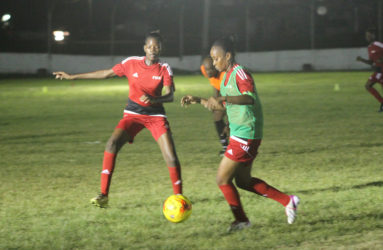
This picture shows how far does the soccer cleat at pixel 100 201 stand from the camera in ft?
20.6

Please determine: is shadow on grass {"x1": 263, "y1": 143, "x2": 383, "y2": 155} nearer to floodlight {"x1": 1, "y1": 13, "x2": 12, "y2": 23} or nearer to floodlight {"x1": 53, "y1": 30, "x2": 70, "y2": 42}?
floodlight {"x1": 53, "y1": 30, "x2": 70, "y2": 42}

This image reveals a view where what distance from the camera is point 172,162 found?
21.0 feet

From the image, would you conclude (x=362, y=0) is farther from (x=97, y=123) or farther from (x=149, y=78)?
(x=149, y=78)

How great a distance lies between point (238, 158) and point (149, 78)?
6.02 ft

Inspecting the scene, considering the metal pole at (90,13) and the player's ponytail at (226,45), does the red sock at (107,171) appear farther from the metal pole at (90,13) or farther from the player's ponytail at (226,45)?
the metal pole at (90,13)

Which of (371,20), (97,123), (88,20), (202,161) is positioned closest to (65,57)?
(88,20)

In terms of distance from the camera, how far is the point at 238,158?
5219mm

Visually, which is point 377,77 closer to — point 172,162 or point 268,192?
point 172,162

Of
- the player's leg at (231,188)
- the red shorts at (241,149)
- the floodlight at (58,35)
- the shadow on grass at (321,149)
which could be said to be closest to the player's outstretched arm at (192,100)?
the red shorts at (241,149)

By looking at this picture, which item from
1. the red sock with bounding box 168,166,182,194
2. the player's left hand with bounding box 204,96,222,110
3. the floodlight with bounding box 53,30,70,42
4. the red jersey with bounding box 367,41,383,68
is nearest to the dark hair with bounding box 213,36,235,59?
the player's left hand with bounding box 204,96,222,110

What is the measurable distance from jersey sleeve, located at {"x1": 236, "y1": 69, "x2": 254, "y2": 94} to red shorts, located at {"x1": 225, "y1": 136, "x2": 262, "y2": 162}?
435 millimetres

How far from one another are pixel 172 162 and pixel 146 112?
66 centimetres

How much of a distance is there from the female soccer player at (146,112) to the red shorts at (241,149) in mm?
1269

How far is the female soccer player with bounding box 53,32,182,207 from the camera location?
6410 millimetres
